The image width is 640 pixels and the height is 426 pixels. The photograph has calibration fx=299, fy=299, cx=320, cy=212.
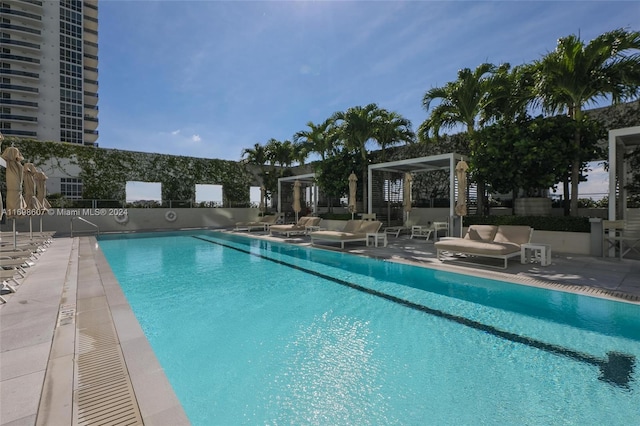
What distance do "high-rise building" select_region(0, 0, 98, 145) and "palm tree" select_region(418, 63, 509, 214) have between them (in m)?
63.5

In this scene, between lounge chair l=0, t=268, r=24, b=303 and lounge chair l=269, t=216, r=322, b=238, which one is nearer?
lounge chair l=0, t=268, r=24, b=303

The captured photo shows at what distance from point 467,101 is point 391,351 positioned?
11740 millimetres

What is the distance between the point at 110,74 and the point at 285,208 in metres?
43.0

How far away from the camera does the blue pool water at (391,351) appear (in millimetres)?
2535

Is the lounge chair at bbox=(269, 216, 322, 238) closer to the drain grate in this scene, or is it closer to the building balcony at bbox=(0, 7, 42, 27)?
the drain grate

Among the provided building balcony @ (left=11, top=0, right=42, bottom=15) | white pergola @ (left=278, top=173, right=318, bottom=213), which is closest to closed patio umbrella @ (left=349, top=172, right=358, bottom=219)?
white pergola @ (left=278, top=173, right=318, bottom=213)

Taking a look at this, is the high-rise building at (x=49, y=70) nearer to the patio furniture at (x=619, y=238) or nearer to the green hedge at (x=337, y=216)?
the green hedge at (x=337, y=216)

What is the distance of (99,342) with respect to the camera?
3.49m

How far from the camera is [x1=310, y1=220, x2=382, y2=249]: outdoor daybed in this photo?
1116 centimetres

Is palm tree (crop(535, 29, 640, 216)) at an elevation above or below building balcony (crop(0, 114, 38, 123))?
below

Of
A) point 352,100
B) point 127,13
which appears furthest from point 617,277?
point 127,13

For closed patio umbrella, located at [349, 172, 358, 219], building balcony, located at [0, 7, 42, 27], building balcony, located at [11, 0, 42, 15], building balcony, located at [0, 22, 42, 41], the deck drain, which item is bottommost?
the deck drain

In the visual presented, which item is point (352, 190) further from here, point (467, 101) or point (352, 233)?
point (467, 101)

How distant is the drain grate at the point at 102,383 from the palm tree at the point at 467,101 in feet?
40.3
